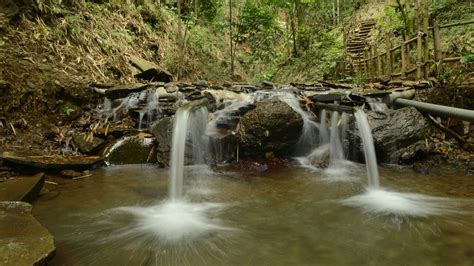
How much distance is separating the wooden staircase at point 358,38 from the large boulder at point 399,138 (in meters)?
13.5

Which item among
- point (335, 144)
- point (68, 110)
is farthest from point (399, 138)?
point (68, 110)

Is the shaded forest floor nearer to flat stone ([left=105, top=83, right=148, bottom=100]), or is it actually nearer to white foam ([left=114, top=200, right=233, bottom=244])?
flat stone ([left=105, top=83, right=148, bottom=100])

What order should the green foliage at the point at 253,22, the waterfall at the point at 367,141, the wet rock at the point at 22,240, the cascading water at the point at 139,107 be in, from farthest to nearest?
the green foliage at the point at 253,22 < the cascading water at the point at 139,107 < the waterfall at the point at 367,141 < the wet rock at the point at 22,240

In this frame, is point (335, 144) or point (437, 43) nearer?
point (335, 144)

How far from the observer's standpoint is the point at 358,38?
69.4 ft

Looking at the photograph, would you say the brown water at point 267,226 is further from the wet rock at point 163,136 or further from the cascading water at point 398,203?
the wet rock at point 163,136

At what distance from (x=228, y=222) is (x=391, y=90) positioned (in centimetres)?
515

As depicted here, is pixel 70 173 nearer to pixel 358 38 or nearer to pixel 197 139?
pixel 197 139

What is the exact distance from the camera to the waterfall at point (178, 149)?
4.24 meters

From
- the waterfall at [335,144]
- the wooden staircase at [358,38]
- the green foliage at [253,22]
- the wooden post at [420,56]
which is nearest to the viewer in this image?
the waterfall at [335,144]

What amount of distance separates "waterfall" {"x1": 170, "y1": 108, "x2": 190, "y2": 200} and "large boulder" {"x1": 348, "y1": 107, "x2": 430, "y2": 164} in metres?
2.84

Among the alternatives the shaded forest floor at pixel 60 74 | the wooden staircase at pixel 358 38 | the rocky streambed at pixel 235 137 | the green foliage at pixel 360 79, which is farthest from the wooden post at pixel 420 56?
the wooden staircase at pixel 358 38

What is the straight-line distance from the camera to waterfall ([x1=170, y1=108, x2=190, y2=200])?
4.24m

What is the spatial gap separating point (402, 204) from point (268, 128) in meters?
2.33
